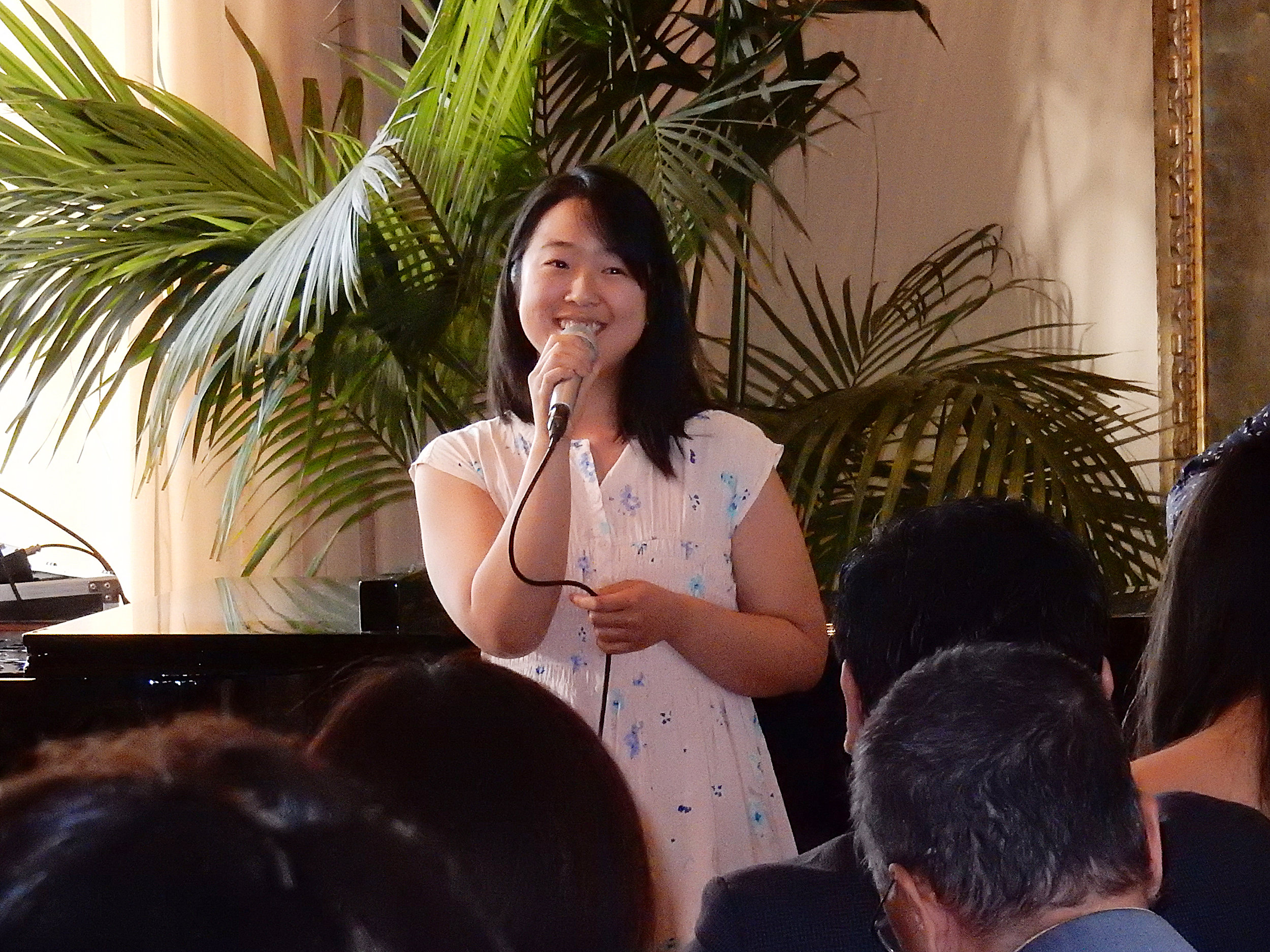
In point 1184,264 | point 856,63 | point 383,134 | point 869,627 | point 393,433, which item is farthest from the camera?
point 856,63

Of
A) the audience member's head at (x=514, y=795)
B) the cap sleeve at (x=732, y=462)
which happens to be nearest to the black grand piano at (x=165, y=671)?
the cap sleeve at (x=732, y=462)

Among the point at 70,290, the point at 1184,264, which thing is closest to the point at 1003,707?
the point at 70,290

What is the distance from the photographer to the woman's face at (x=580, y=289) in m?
1.64

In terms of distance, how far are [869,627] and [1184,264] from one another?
7.52 feet

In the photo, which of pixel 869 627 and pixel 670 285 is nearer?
A: pixel 869 627

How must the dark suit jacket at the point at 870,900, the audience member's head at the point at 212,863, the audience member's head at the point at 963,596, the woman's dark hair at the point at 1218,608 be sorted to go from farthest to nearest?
the woman's dark hair at the point at 1218,608
the audience member's head at the point at 963,596
the dark suit jacket at the point at 870,900
the audience member's head at the point at 212,863

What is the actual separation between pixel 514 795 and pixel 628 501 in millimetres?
1069

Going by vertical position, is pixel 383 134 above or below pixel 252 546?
above

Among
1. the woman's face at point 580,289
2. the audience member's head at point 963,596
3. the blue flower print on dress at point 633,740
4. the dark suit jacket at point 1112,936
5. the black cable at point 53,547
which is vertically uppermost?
the woman's face at point 580,289

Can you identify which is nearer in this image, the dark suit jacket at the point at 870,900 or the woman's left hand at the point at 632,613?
the dark suit jacket at the point at 870,900

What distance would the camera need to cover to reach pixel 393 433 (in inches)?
104

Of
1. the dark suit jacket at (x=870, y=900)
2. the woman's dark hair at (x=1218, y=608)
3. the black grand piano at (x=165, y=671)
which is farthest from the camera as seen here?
→ the black grand piano at (x=165, y=671)

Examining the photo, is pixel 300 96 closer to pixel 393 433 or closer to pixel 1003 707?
pixel 393 433

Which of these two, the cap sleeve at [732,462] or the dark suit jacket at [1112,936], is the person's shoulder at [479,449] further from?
the dark suit jacket at [1112,936]
